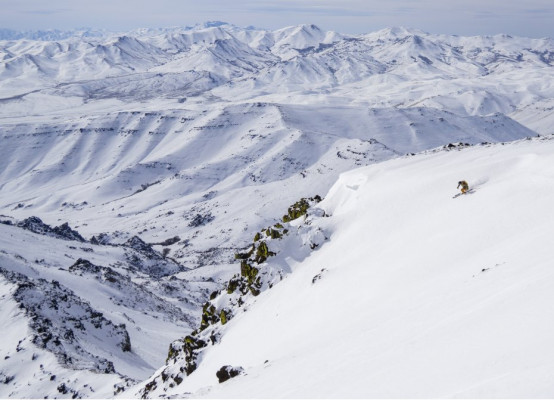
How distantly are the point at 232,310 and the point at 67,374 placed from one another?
34.0 ft

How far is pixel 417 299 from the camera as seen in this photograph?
47.8 feet

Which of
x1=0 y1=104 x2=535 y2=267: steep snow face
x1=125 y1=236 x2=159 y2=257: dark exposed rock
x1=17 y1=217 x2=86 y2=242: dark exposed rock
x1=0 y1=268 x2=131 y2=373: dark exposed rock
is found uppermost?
x1=0 y1=268 x2=131 y2=373: dark exposed rock

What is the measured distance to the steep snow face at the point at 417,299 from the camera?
9508 mm

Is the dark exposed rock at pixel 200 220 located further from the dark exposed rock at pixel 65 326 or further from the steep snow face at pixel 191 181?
the dark exposed rock at pixel 65 326

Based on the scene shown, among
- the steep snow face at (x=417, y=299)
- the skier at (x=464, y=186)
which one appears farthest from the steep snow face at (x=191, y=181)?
the skier at (x=464, y=186)

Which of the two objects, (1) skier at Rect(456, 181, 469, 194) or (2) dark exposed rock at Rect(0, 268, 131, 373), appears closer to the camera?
(1) skier at Rect(456, 181, 469, 194)

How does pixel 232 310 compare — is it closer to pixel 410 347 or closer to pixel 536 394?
pixel 410 347

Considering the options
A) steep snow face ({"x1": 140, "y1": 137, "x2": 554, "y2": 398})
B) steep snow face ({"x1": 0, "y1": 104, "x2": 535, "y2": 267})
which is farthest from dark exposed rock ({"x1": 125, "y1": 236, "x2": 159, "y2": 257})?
steep snow face ({"x1": 140, "y1": 137, "x2": 554, "y2": 398})

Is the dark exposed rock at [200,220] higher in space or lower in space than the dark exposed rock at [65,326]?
lower

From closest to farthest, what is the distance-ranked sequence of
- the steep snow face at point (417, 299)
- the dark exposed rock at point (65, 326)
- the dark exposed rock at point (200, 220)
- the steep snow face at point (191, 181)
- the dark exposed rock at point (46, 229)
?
the steep snow face at point (417, 299) < the dark exposed rock at point (65, 326) < the dark exposed rock at point (46, 229) < the steep snow face at point (191, 181) < the dark exposed rock at point (200, 220)

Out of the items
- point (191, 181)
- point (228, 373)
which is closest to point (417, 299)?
point (228, 373)

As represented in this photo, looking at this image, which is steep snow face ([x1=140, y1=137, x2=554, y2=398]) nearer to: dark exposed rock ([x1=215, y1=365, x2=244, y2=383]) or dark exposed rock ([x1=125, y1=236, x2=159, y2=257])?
dark exposed rock ([x1=215, y1=365, x2=244, y2=383])

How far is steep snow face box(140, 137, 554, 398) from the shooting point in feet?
31.2

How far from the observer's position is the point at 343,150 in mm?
156750
